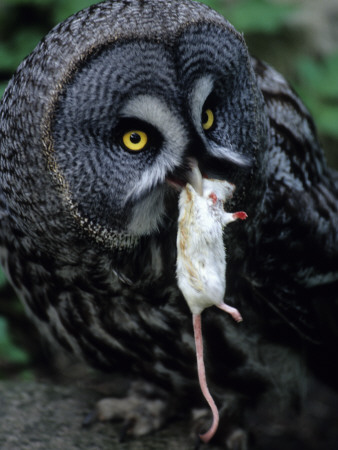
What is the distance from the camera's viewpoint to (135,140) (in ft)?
5.39

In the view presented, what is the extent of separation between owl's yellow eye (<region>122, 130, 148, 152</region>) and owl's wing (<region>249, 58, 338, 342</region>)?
1.82 ft

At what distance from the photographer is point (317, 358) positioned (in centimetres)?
261

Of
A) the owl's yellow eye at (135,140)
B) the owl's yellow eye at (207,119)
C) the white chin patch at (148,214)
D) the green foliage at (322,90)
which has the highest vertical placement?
the green foliage at (322,90)

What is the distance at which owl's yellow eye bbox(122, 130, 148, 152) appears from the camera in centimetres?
164

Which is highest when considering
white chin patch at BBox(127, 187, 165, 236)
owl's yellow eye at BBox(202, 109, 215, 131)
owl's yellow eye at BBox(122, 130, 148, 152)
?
owl's yellow eye at BBox(202, 109, 215, 131)

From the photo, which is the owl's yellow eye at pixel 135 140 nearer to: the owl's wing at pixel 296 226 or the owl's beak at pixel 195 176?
the owl's beak at pixel 195 176

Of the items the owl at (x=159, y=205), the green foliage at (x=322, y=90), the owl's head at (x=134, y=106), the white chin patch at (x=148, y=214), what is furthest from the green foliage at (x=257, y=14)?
the white chin patch at (x=148, y=214)

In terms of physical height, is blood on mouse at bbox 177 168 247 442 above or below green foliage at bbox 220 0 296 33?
below

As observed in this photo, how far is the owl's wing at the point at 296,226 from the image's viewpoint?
2193mm

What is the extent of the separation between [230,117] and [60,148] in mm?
411

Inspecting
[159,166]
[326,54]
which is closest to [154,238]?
[159,166]

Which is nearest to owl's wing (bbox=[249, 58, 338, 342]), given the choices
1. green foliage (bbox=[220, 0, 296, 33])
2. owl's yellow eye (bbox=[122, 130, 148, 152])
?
owl's yellow eye (bbox=[122, 130, 148, 152])

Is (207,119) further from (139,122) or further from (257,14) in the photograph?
(257,14)

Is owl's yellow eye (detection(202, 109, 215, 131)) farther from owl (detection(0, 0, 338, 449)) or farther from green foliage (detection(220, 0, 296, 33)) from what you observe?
green foliage (detection(220, 0, 296, 33))
